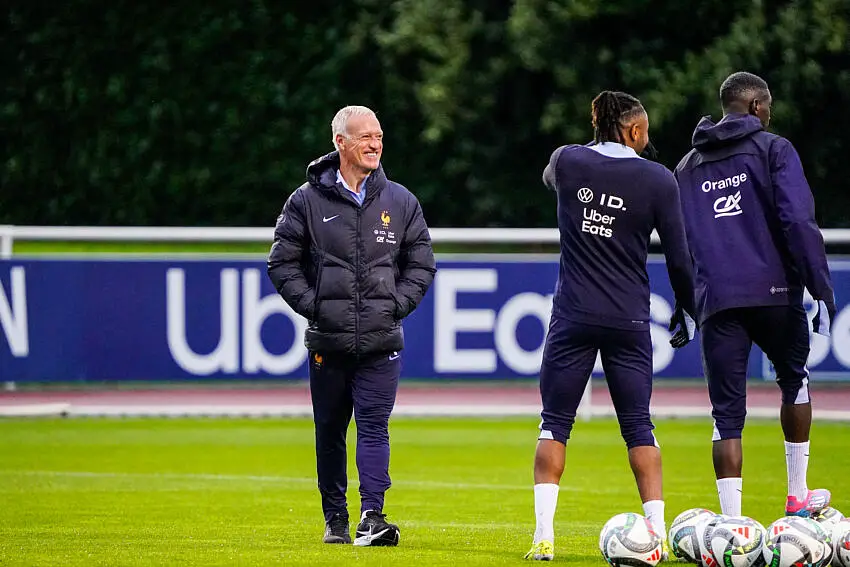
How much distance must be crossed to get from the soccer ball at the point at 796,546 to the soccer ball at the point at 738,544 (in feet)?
0.12

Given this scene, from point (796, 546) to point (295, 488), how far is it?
5.10 metres

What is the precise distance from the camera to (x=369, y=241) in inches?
327

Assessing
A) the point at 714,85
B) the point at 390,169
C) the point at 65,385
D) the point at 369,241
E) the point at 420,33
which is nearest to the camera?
the point at 369,241

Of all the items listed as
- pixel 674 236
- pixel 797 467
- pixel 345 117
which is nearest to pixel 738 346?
pixel 797 467

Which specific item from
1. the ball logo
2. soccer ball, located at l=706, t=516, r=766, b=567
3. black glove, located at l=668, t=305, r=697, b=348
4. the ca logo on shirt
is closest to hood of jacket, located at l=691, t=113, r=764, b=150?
the ca logo on shirt

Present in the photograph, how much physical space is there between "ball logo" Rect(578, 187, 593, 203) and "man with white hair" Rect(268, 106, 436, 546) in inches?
45.3

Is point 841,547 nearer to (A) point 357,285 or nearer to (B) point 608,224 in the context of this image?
(B) point 608,224

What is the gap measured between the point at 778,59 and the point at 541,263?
Answer: 8045 mm

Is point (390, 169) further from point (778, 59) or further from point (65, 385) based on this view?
point (65, 385)

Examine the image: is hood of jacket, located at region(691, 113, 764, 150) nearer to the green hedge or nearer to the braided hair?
the braided hair

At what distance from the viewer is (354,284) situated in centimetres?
828

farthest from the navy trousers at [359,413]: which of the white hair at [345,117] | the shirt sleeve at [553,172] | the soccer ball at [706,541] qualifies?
the soccer ball at [706,541]

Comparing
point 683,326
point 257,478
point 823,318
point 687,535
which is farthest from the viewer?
point 257,478

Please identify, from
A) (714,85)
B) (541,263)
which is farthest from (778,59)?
(541,263)
